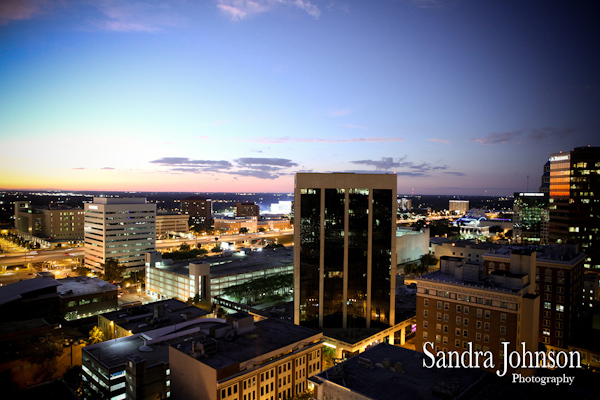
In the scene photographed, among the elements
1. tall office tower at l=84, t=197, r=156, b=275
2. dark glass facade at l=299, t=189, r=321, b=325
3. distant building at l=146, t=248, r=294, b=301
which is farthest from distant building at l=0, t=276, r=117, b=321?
dark glass facade at l=299, t=189, r=321, b=325

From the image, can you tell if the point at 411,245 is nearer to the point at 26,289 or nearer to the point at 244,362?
the point at 244,362

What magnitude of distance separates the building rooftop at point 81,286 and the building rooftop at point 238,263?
16760 mm

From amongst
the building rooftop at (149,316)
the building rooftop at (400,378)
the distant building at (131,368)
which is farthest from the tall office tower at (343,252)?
the building rooftop at (400,378)

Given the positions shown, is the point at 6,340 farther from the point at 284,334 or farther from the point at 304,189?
the point at 304,189

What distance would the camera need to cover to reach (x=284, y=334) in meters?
52.0

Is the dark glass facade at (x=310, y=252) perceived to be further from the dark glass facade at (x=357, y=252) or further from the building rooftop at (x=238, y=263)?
the building rooftop at (x=238, y=263)

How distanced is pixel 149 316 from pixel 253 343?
29.9 m

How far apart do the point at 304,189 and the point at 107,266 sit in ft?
251

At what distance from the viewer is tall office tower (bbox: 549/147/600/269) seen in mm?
110562

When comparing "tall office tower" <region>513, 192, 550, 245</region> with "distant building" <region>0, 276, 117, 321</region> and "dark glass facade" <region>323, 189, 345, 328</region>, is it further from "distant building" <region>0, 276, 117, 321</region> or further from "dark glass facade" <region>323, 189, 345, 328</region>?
"distant building" <region>0, 276, 117, 321</region>

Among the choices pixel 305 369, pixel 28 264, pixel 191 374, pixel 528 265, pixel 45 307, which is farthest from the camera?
pixel 28 264

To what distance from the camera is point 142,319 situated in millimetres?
67312

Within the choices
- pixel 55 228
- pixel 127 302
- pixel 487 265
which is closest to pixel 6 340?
pixel 127 302

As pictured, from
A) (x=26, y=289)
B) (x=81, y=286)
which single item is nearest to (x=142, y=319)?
(x=81, y=286)
